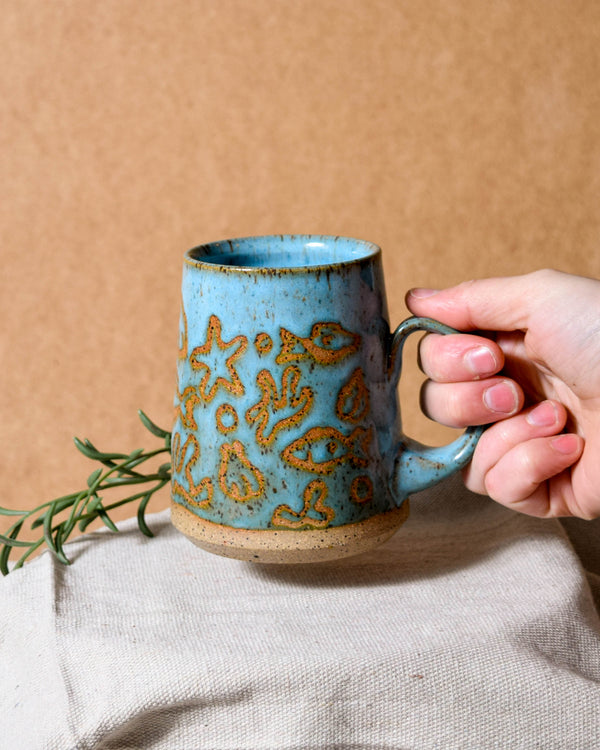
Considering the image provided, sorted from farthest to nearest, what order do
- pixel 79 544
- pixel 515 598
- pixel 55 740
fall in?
1. pixel 79 544
2. pixel 515 598
3. pixel 55 740

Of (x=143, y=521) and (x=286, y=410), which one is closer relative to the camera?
(x=286, y=410)

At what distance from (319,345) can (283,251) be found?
14 centimetres

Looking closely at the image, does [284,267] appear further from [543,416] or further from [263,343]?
[543,416]

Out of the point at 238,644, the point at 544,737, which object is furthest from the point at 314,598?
the point at 544,737

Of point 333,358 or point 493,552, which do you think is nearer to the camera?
point 333,358

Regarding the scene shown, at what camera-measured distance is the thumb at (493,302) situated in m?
0.77

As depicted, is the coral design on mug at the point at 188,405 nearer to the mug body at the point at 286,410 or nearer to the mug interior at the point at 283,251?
the mug body at the point at 286,410

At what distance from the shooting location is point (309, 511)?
0.72m

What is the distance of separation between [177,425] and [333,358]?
0.48 feet

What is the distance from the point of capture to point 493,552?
0.84m

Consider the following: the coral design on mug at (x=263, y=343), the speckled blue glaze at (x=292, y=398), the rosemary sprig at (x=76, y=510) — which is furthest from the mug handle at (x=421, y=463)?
the rosemary sprig at (x=76, y=510)

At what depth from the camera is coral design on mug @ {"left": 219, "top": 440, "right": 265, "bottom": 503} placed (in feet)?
2.33

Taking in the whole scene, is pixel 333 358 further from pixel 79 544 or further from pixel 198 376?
pixel 79 544

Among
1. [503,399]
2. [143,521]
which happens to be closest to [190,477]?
[143,521]
